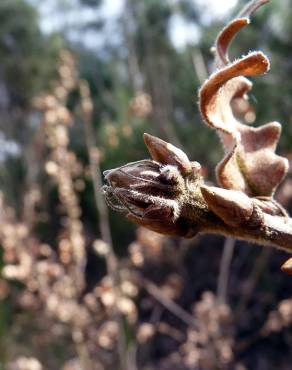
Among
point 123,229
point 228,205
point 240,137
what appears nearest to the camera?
point 228,205

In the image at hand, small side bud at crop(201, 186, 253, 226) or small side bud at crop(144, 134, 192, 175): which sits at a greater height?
small side bud at crop(144, 134, 192, 175)

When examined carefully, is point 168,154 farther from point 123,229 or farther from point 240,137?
point 123,229

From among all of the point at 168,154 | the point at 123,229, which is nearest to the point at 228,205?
the point at 168,154

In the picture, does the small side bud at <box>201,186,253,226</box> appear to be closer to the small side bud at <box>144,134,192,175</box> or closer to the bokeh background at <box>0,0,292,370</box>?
the small side bud at <box>144,134,192,175</box>

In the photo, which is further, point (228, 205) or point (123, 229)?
point (123, 229)

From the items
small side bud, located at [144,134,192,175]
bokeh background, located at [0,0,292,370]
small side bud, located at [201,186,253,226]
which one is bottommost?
bokeh background, located at [0,0,292,370]

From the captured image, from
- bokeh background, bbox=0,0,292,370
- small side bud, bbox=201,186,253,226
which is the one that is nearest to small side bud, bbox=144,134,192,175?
small side bud, bbox=201,186,253,226

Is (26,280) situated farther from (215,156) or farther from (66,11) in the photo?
(66,11)
